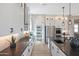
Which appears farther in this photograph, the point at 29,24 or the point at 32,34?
the point at 29,24

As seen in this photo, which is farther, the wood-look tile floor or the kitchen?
the kitchen

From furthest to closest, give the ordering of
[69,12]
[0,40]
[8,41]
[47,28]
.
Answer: [47,28], [69,12], [8,41], [0,40]

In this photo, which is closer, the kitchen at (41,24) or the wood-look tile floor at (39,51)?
the wood-look tile floor at (39,51)

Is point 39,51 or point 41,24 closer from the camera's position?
point 39,51

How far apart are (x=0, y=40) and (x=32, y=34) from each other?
2.51 metres

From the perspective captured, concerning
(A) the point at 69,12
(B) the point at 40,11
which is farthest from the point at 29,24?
(A) the point at 69,12

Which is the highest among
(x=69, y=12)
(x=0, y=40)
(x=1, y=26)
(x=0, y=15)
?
(x=69, y=12)

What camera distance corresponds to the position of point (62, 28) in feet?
21.1

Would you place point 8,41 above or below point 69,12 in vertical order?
below

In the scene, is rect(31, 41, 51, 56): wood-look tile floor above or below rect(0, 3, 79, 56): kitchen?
below

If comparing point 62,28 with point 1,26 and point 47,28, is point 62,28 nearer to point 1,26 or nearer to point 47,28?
point 47,28

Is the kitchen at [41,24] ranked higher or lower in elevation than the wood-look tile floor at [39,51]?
higher

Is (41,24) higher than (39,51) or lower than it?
higher

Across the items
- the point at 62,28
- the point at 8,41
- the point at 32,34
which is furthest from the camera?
the point at 62,28
